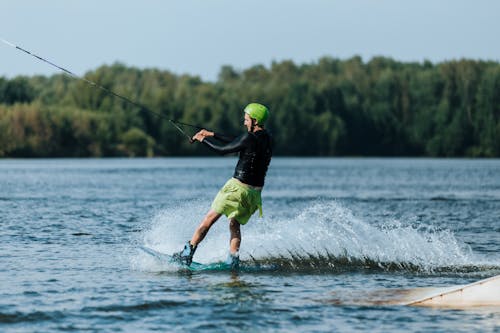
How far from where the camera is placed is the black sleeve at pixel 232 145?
14656 millimetres

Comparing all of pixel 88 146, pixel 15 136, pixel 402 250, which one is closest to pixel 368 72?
pixel 88 146

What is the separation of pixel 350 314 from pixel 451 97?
121949 mm

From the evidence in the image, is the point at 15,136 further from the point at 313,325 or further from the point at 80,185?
the point at 313,325

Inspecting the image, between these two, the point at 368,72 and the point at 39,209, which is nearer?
the point at 39,209

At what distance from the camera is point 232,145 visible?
14.7 metres

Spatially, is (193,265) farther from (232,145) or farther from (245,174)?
(232,145)

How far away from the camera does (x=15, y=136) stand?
11100 centimetres

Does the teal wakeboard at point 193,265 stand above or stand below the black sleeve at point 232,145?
below

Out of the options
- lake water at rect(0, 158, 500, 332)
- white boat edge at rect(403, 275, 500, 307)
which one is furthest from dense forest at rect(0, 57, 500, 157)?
white boat edge at rect(403, 275, 500, 307)

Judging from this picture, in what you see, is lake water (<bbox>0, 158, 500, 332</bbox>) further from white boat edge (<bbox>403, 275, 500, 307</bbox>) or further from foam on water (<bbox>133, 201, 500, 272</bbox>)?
white boat edge (<bbox>403, 275, 500, 307</bbox>)

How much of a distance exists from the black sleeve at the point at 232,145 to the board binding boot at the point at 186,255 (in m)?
1.52

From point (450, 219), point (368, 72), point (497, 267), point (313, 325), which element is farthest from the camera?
point (368, 72)

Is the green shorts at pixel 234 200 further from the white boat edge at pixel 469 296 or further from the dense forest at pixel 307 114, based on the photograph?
the dense forest at pixel 307 114

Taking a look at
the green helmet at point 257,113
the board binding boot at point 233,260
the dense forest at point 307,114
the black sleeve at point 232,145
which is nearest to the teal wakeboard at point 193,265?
the board binding boot at point 233,260
